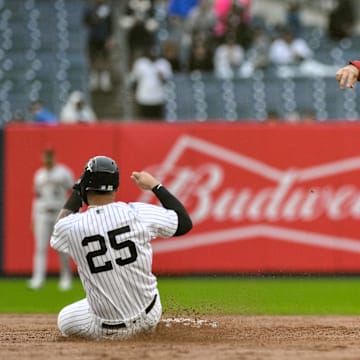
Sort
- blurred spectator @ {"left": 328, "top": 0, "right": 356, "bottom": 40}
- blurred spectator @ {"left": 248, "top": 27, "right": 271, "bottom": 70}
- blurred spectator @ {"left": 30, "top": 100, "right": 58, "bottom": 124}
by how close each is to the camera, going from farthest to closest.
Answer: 1. blurred spectator @ {"left": 328, "top": 0, "right": 356, "bottom": 40}
2. blurred spectator @ {"left": 248, "top": 27, "right": 271, "bottom": 70}
3. blurred spectator @ {"left": 30, "top": 100, "right": 58, "bottom": 124}

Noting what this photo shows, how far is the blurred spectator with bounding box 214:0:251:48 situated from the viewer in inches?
742

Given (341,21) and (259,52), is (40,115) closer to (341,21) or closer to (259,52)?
(259,52)

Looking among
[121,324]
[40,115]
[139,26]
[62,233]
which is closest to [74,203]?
[62,233]

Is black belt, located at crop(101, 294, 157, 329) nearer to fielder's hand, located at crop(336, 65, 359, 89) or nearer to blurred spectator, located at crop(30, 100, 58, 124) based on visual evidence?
fielder's hand, located at crop(336, 65, 359, 89)

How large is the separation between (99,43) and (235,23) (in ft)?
8.45

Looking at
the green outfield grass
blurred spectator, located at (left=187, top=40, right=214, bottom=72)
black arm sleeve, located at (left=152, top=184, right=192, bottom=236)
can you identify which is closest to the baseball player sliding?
black arm sleeve, located at (left=152, top=184, right=192, bottom=236)

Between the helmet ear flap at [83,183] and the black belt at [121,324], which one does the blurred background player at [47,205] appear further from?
the helmet ear flap at [83,183]

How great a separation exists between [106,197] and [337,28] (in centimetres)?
1408

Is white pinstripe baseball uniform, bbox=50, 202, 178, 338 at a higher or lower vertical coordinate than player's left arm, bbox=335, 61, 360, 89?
lower

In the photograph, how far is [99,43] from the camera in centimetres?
1897

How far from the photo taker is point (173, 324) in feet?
26.7

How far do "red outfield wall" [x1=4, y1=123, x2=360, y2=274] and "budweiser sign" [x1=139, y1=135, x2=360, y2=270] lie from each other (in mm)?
15

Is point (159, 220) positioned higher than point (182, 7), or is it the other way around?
point (182, 7)

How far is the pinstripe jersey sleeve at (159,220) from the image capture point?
6867 mm
